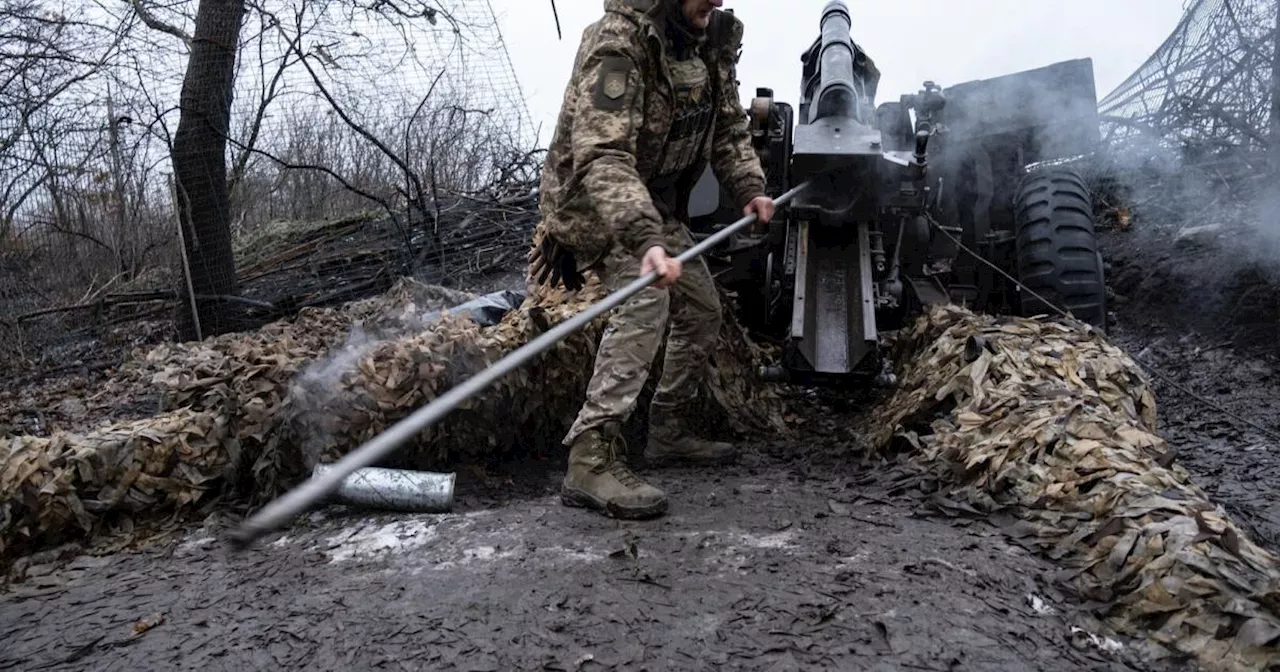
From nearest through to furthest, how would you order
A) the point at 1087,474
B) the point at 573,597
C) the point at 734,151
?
the point at 573,597 < the point at 1087,474 < the point at 734,151

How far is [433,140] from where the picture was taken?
9617mm

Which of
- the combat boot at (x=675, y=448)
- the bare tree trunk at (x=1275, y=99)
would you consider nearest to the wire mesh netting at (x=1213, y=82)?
the bare tree trunk at (x=1275, y=99)

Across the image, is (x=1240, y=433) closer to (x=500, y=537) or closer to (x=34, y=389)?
(x=500, y=537)

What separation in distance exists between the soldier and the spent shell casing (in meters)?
0.43

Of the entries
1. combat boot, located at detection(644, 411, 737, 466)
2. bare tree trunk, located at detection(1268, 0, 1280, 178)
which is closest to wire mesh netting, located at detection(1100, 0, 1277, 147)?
bare tree trunk, located at detection(1268, 0, 1280, 178)

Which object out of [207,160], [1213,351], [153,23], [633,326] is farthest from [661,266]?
[153,23]

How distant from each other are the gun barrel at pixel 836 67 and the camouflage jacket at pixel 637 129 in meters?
0.99

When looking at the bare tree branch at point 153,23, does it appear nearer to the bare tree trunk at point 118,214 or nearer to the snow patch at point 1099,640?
the bare tree trunk at point 118,214

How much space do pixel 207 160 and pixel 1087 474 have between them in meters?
6.10

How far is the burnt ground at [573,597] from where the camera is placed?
212 cm

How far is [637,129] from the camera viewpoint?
10.6 feet

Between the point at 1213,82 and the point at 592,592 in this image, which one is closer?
the point at 592,592

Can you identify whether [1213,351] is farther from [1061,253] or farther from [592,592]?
[592,592]

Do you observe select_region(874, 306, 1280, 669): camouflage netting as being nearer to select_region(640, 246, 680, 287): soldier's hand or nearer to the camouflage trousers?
the camouflage trousers
